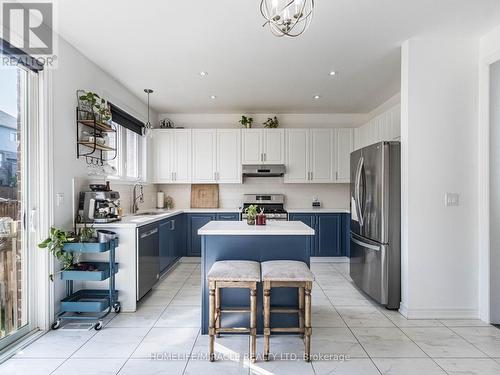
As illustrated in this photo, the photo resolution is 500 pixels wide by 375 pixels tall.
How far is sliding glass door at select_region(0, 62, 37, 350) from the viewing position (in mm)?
2256

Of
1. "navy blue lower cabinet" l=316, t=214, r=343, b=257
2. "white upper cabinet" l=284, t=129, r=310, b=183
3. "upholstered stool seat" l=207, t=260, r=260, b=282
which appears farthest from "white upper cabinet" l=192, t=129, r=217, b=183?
"upholstered stool seat" l=207, t=260, r=260, b=282

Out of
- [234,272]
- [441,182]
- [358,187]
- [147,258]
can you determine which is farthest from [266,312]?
[441,182]

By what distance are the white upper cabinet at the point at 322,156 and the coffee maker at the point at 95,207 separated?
10.8ft

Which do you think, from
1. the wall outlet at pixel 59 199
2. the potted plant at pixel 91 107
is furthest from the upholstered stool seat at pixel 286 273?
the potted plant at pixel 91 107

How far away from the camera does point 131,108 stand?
426cm

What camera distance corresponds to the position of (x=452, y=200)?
111 inches

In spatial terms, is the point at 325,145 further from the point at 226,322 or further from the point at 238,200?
the point at 226,322

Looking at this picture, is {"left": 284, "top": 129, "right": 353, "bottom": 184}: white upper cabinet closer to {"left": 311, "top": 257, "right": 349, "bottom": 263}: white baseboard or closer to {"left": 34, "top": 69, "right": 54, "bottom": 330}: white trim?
{"left": 311, "top": 257, "right": 349, "bottom": 263}: white baseboard

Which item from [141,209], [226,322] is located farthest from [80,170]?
[226,322]

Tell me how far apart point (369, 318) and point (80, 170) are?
3.31m

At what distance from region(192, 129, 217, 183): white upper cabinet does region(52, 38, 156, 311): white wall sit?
203 cm

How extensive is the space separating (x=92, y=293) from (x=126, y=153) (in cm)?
212

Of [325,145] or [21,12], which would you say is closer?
[21,12]

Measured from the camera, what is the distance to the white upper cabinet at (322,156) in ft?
16.6
